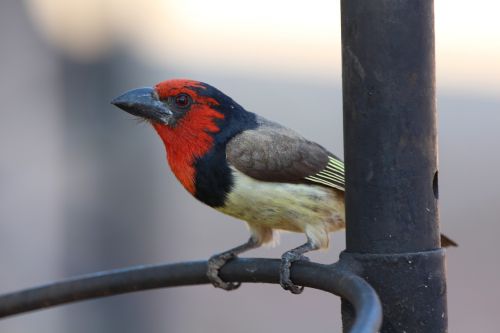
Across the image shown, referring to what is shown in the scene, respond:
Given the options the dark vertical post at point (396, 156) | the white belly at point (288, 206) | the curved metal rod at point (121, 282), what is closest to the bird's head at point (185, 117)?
the white belly at point (288, 206)

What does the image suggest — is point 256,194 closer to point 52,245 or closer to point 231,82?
point 52,245

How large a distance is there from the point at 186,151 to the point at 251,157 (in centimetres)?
22

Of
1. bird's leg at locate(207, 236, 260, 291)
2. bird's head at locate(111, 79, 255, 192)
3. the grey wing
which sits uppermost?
bird's head at locate(111, 79, 255, 192)

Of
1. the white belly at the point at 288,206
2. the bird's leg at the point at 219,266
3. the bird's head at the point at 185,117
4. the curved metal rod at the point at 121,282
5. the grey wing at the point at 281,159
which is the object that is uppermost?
the bird's head at the point at 185,117

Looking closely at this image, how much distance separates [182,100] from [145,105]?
16 centimetres

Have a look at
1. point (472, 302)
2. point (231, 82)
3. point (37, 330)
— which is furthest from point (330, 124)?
point (37, 330)

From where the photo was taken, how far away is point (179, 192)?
1157 cm

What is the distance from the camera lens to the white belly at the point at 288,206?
Answer: 12.7ft

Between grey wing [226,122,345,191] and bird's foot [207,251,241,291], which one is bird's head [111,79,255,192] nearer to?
grey wing [226,122,345,191]

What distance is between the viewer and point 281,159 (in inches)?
159

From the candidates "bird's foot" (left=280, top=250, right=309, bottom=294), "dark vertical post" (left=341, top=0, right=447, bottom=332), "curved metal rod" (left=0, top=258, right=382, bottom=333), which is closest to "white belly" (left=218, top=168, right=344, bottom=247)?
"bird's foot" (left=280, top=250, right=309, bottom=294)

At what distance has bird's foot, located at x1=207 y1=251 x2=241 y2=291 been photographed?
3632 millimetres

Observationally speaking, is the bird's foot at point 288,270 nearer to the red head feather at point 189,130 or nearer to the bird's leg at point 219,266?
the bird's leg at point 219,266

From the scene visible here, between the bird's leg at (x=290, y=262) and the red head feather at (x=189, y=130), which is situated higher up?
the red head feather at (x=189, y=130)
